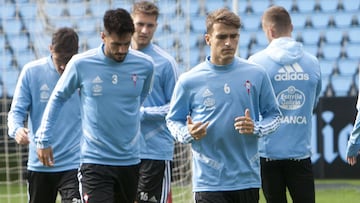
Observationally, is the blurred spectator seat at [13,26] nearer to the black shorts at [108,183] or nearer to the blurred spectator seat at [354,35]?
the blurred spectator seat at [354,35]

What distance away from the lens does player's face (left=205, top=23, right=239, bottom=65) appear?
650cm

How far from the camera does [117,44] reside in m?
7.07

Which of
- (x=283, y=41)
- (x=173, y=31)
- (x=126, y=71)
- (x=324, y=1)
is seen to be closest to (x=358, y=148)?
(x=283, y=41)

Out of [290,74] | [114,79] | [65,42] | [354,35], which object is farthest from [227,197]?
[354,35]

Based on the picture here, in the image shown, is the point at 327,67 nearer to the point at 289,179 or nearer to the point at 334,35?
the point at 334,35

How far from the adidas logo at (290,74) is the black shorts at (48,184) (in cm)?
189

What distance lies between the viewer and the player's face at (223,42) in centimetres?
650

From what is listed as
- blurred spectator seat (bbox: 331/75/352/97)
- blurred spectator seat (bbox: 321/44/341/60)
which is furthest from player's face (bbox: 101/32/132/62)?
blurred spectator seat (bbox: 321/44/341/60)

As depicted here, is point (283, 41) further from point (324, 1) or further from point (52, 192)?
point (324, 1)

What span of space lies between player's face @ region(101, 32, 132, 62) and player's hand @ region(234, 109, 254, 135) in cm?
117

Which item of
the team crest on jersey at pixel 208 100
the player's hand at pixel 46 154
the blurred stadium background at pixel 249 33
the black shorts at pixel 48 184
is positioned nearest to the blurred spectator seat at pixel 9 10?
the blurred stadium background at pixel 249 33

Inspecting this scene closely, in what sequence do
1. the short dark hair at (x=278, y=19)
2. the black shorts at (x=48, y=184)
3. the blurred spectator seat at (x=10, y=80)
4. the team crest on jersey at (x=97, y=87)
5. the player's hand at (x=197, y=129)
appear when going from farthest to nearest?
the blurred spectator seat at (x=10, y=80)
the short dark hair at (x=278, y=19)
the black shorts at (x=48, y=184)
the team crest on jersey at (x=97, y=87)
the player's hand at (x=197, y=129)

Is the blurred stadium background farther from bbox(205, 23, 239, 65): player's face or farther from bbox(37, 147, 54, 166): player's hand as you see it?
bbox(205, 23, 239, 65): player's face

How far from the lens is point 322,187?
50.3 feet
